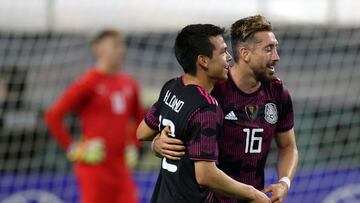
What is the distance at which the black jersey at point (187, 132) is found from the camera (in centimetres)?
475

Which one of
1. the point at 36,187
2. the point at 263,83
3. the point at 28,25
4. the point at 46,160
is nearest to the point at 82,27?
the point at 28,25

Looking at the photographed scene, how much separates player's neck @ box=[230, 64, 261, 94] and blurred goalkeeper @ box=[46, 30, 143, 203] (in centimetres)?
365

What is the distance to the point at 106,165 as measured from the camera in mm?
8805

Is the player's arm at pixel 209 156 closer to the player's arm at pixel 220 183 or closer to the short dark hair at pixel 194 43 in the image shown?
the player's arm at pixel 220 183

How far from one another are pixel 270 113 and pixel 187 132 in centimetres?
62

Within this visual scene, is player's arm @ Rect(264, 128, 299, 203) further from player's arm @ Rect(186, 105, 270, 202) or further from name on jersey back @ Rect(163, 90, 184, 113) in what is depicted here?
name on jersey back @ Rect(163, 90, 184, 113)

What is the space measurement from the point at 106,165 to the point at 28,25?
4425 mm

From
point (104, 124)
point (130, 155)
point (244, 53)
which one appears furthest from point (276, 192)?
point (130, 155)

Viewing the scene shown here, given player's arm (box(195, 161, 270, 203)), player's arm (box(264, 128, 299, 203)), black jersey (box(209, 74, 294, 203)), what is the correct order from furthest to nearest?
player's arm (box(264, 128, 299, 203)) < black jersey (box(209, 74, 294, 203)) < player's arm (box(195, 161, 270, 203))

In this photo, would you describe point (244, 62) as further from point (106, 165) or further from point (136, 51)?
point (136, 51)

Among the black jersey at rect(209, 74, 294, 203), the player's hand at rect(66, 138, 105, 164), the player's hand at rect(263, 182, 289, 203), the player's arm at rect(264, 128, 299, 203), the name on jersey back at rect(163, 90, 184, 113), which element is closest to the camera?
the name on jersey back at rect(163, 90, 184, 113)

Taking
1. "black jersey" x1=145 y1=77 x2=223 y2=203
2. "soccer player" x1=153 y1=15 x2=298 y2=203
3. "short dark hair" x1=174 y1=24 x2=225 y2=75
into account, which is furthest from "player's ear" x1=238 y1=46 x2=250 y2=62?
"black jersey" x1=145 y1=77 x2=223 y2=203

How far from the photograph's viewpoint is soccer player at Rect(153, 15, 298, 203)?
16.9 ft

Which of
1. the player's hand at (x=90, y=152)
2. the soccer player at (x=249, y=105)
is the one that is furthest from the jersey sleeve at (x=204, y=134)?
the player's hand at (x=90, y=152)
